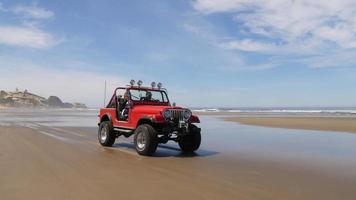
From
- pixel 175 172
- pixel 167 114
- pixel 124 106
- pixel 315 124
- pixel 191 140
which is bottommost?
pixel 175 172

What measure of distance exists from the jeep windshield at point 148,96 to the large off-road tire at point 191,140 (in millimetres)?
1854

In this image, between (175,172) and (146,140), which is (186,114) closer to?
(146,140)

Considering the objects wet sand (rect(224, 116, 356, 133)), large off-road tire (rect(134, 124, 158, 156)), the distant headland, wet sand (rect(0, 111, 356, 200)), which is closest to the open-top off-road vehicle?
large off-road tire (rect(134, 124, 158, 156))

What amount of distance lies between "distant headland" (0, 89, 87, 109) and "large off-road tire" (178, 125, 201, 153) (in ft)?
307

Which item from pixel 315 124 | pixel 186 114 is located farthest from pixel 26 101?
pixel 186 114

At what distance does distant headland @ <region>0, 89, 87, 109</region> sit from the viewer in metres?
101

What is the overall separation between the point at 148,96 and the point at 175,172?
5202mm

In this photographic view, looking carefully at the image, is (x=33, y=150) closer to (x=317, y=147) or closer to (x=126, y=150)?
(x=126, y=150)

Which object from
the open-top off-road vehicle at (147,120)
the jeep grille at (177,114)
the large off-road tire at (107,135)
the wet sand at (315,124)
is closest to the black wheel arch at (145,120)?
the open-top off-road vehicle at (147,120)

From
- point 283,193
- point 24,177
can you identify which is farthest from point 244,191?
point 24,177

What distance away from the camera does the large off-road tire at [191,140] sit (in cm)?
1195

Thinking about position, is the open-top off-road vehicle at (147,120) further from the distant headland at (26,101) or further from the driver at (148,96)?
the distant headland at (26,101)

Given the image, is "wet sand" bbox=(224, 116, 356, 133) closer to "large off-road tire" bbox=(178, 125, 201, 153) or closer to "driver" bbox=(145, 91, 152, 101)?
"large off-road tire" bbox=(178, 125, 201, 153)

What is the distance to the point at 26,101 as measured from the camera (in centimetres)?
10575
